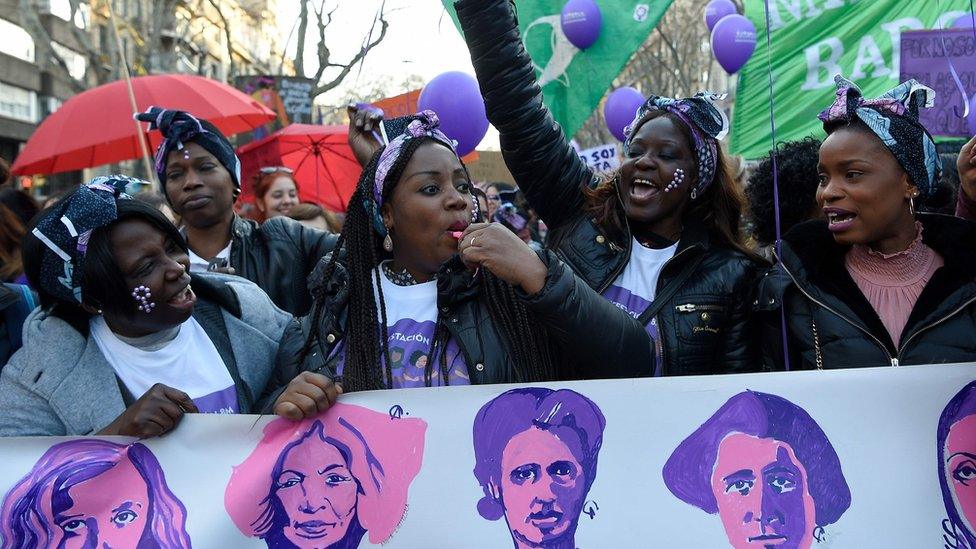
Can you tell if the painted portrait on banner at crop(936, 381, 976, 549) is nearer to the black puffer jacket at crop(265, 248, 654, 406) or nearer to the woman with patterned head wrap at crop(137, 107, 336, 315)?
the black puffer jacket at crop(265, 248, 654, 406)

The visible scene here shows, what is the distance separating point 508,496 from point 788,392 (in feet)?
2.26

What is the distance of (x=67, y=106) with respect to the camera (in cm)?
648

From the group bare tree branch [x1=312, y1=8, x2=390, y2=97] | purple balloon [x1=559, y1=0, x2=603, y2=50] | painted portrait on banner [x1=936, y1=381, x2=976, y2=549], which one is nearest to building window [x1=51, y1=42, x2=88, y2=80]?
bare tree branch [x1=312, y1=8, x2=390, y2=97]

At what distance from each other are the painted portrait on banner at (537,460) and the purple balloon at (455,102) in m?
2.88

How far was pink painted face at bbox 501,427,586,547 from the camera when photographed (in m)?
2.08

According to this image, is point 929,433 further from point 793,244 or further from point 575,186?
point 575,186

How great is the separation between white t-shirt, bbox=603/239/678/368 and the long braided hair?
1.76ft

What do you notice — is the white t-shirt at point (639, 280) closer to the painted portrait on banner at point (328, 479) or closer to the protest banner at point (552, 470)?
the protest banner at point (552, 470)

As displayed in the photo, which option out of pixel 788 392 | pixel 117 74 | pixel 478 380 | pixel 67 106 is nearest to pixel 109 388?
pixel 478 380

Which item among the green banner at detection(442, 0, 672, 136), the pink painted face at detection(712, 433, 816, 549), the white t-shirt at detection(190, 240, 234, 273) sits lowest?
the pink painted face at detection(712, 433, 816, 549)

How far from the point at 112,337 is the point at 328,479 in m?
0.75

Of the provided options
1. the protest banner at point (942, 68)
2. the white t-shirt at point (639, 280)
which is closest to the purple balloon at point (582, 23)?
the protest banner at point (942, 68)

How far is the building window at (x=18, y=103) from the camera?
25.2 metres

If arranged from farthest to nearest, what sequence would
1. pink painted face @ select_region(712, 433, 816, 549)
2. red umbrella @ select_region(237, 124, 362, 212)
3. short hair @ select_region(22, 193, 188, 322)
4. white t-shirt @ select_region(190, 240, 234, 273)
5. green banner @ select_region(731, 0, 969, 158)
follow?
1. red umbrella @ select_region(237, 124, 362, 212)
2. green banner @ select_region(731, 0, 969, 158)
3. white t-shirt @ select_region(190, 240, 234, 273)
4. short hair @ select_region(22, 193, 188, 322)
5. pink painted face @ select_region(712, 433, 816, 549)
